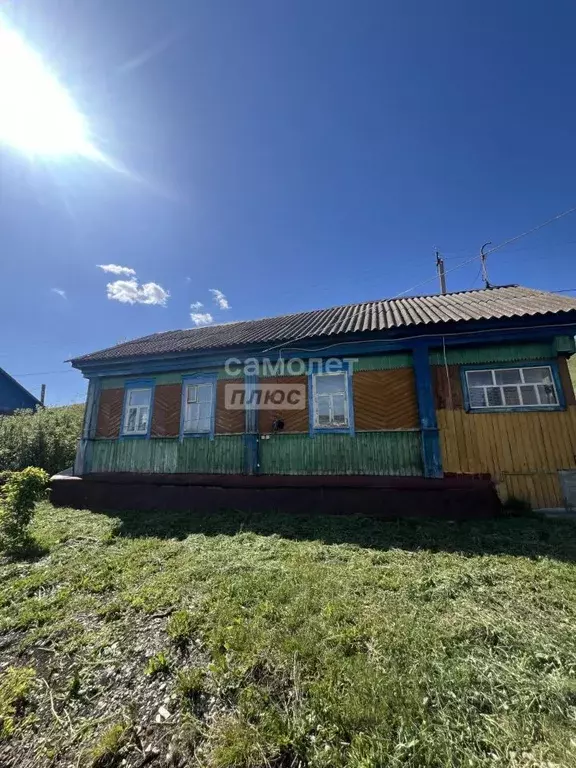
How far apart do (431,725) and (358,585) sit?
1.74 metres

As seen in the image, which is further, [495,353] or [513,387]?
[495,353]

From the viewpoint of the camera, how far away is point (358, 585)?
12.4 feet

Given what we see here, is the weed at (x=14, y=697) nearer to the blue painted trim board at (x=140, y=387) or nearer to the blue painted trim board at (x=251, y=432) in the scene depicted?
the blue painted trim board at (x=251, y=432)

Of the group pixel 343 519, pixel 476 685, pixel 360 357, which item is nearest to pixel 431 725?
pixel 476 685

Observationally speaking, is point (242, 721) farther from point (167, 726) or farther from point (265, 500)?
point (265, 500)

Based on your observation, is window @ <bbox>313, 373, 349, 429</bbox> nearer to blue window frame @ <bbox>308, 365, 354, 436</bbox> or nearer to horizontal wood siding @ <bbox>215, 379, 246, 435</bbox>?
blue window frame @ <bbox>308, 365, 354, 436</bbox>

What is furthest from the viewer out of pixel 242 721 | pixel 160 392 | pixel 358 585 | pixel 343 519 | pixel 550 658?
pixel 160 392

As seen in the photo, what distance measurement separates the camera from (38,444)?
42.0 ft

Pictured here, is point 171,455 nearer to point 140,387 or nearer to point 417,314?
point 140,387

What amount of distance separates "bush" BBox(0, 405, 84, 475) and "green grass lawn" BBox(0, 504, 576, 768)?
9.09 metres

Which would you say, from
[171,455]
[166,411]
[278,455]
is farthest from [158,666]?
[166,411]

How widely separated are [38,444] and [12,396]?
13.8 m

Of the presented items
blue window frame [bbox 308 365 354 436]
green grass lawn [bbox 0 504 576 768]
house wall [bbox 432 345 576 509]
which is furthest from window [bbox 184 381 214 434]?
house wall [bbox 432 345 576 509]

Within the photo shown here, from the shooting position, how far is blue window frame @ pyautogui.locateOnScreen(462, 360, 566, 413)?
22.3 ft
